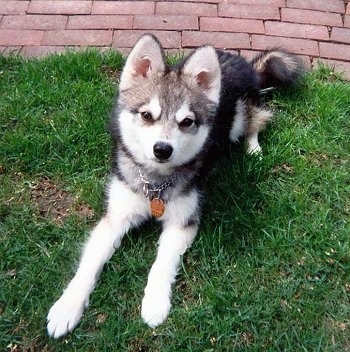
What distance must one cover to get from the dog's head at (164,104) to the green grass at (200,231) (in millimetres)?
582

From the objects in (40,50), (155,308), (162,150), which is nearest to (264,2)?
(40,50)

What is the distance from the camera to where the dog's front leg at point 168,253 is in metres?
2.54

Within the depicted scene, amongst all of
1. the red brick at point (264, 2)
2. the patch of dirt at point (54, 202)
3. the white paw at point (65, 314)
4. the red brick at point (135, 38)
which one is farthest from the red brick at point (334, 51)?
the white paw at point (65, 314)

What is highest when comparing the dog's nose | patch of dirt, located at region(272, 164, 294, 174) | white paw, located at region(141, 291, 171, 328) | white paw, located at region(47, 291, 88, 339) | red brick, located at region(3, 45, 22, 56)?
the dog's nose

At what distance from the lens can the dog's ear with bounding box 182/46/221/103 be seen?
259cm

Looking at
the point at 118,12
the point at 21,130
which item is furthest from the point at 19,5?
the point at 21,130

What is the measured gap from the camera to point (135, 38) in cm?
419

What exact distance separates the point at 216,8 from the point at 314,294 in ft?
9.64

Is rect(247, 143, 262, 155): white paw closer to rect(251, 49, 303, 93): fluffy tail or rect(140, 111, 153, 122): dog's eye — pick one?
rect(251, 49, 303, 93): fluffy tail

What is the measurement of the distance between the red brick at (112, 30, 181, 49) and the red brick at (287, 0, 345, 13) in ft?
4.10

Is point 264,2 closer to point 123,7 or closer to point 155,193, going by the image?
point 123,7

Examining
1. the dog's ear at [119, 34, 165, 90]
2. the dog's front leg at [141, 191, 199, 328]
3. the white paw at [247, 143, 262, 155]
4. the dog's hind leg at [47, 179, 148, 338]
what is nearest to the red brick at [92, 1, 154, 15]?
the white paw at [247, 143, 262, 155]

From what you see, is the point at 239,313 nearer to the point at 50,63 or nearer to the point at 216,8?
the point at 50,63

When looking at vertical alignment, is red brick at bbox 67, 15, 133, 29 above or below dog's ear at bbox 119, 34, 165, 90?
below
